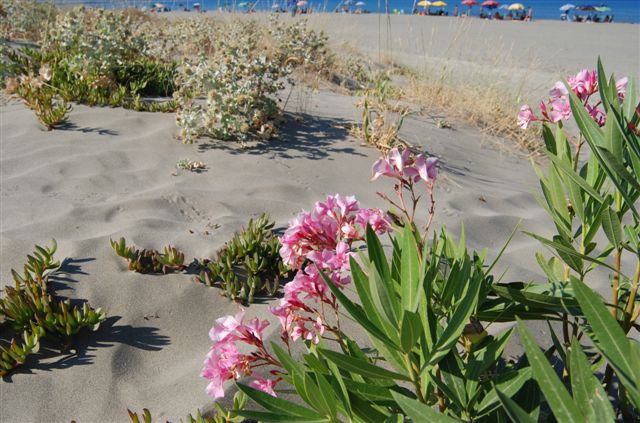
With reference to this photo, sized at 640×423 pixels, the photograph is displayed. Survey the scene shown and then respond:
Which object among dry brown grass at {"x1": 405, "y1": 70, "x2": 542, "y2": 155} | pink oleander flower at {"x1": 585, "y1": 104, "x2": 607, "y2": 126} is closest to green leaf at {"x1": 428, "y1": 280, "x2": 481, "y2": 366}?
pink oleander flower at {"x1": 585, "y1": 104, "x2": 607, "y2": 126}

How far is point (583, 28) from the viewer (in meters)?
28.8

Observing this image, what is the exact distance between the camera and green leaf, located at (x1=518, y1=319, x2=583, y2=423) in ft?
2.79

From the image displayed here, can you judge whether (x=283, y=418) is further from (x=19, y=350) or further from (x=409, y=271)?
(x=19, y=350)

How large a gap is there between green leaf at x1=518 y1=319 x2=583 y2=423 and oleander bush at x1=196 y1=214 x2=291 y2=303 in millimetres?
1928

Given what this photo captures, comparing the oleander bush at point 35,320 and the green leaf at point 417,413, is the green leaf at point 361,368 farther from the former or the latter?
the oleander bush at point 35,320

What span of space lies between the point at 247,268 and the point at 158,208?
3.59 ft

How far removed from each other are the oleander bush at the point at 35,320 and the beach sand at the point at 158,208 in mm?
78

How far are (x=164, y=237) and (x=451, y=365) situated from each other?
7.64ft

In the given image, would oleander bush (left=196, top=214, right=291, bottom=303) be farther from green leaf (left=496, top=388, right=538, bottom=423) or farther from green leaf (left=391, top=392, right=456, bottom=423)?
green leaf (left=496, top=388, right=538, bottom=423)

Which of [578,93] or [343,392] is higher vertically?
[578,93]

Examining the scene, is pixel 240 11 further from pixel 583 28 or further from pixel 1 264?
pixel 583 28

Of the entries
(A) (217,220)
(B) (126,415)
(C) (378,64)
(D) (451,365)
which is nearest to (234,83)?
(A) (217,220)

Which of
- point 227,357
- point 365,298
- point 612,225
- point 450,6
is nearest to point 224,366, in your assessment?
point 227,357

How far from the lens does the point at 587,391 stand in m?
0.89
